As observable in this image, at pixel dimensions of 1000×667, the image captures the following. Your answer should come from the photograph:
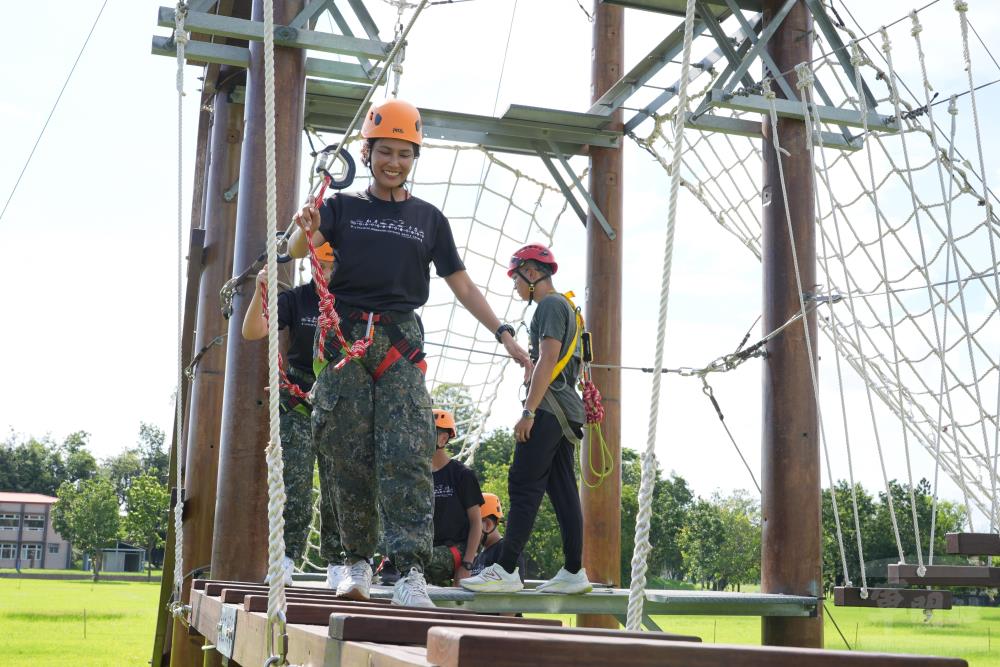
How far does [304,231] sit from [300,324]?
1354 millimetres

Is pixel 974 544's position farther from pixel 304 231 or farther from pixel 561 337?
pixel 304 231

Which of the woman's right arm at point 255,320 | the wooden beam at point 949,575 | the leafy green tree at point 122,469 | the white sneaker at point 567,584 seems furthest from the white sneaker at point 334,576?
the leafy green tree at point 122,469

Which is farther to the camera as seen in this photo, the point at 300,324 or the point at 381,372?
the point at 300,324

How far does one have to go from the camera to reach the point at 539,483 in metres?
4.90

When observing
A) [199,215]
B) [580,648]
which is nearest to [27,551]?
[199,215]

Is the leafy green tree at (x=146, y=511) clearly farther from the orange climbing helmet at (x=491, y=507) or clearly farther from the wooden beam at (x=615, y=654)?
the wooden beam at (x=615, y=654)

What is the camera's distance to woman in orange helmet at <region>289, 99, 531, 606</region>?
320 centimetres

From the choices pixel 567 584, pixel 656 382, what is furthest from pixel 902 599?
pixel 656 382

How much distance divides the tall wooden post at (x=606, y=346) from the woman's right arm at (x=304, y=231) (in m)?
4.82

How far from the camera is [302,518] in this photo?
4.35 meters

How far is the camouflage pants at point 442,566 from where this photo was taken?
5.66m

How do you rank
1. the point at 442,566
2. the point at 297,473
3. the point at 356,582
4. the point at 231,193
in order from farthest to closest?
the point at 231,193, the point at 442,566, the point at 297,473, the point at 356,582

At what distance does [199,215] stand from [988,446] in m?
6.04

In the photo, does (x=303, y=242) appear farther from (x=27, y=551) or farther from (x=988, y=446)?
(x=27, y=551)
